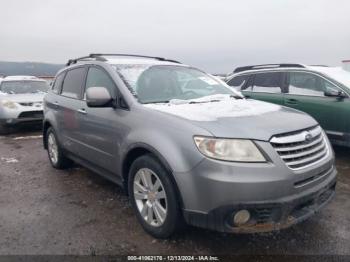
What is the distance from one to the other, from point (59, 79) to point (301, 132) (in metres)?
3.85

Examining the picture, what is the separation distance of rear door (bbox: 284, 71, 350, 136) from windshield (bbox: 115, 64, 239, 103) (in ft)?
7.35

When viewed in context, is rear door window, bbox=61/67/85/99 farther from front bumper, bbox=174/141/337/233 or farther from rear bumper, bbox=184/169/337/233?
rear bumper, bbox=184/169/337/233

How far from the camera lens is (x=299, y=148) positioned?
8.75ft

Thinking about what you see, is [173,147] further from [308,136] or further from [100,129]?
[100,129]

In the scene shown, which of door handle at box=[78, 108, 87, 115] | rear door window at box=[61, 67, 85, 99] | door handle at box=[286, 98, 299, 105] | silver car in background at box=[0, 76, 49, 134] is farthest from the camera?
silver car in background at box=[0, 76, 49, 134]

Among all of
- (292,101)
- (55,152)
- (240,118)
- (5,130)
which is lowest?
(5,130)

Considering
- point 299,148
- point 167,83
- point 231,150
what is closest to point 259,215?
point 231,150

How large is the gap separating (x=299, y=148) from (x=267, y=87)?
4.00 metres

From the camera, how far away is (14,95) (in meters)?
8.58

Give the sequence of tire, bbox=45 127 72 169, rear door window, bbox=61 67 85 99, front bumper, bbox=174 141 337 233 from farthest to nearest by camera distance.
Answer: tire, bbox=45 127 72 169 < rear door window, bbox=61 67 85 99 < front bumper, bbox=174 141 337 233

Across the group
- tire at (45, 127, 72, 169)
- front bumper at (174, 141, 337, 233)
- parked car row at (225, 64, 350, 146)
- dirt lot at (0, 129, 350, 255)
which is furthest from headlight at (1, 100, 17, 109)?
front bumper at (174, 141, 337, 233)

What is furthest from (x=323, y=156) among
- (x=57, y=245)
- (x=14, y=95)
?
(x=14, y=95)

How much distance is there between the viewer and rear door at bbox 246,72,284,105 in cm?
621

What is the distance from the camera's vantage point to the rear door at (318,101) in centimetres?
524
